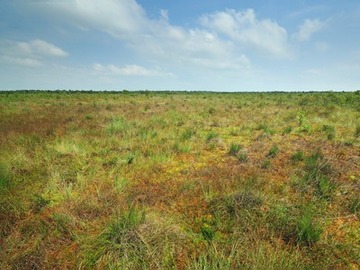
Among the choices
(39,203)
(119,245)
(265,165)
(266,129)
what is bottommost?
(39,203)

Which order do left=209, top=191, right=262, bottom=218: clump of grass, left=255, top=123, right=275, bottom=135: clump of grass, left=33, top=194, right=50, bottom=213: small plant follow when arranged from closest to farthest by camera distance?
left=209, top=191, right=262, bottom=218: clump of grass, left=33, top=194, right=50, bottom=213: small plant, left=255, top=123, right=275, bottom=135: clump of grass

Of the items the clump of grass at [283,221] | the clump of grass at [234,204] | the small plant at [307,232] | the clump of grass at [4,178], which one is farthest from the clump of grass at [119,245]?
the clump of grass at [4,178]

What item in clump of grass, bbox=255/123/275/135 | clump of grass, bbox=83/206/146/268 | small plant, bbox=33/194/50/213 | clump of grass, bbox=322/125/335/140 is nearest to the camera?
clump of grass, bbox=83/206/146/268

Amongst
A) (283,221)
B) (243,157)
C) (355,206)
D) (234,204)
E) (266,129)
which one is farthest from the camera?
(266,129)

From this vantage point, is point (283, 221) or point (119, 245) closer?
point (119, 245)

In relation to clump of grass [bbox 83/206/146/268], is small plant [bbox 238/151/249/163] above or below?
above

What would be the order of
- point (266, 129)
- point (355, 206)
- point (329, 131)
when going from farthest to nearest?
point (266, 129)
point (329, 131)
point (355, 206)

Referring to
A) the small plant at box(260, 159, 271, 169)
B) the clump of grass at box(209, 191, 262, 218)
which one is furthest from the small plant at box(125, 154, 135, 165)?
the small plant at box(260, 159, 271, 169)

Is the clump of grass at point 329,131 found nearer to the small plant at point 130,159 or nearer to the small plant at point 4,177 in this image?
the small plant at point 130,159

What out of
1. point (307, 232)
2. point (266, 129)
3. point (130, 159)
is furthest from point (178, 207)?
point (266, 129)

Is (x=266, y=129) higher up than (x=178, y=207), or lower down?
higher up

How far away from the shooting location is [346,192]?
4840mm

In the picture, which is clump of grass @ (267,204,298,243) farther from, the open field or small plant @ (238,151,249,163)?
small plant @ (238,151,249,163)

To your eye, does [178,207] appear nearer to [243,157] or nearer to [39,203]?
[39,203]
